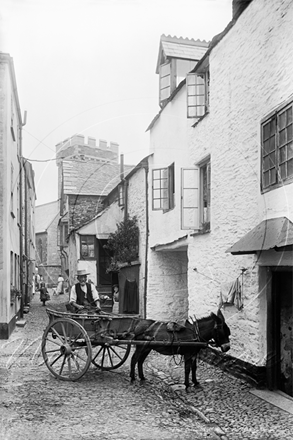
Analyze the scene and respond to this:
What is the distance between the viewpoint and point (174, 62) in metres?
9.80

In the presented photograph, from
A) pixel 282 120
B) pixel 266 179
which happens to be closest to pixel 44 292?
pixel 266 179

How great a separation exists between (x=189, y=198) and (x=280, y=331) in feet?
9.56

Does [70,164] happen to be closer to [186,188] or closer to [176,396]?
[186,188]

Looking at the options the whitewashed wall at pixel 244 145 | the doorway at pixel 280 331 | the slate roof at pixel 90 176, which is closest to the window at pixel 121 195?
the slate roof at pixel 90 176

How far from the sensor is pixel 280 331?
5.98 meters

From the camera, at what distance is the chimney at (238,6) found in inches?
255

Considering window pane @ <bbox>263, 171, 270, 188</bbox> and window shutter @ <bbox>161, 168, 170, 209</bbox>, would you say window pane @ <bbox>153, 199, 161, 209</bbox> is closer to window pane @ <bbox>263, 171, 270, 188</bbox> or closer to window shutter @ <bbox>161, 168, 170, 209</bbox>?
window shutter @ <bbox>161, 168, 170, 209</bbox>

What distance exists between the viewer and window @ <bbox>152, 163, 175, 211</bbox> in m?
9.16

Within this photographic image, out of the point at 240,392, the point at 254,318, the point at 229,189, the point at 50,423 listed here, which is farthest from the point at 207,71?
the point at 50,423

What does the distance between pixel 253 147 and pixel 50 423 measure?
13.3ft

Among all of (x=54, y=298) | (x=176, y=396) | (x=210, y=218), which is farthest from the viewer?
(x=54, y=298)

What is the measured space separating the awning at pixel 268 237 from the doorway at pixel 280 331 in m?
0.44

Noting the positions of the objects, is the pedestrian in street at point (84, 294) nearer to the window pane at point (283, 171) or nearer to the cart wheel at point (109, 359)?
the cart wheel at point (109, 359)

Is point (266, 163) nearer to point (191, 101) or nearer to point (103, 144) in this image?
point (103, 144)
